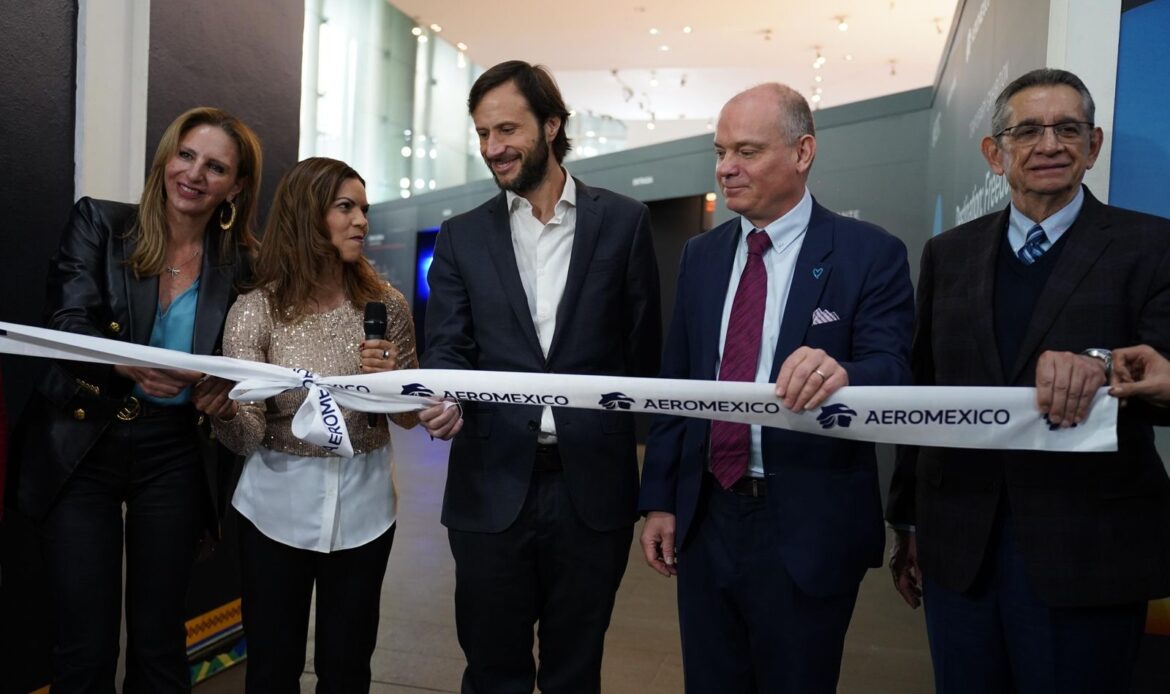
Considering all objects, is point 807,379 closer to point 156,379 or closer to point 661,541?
point 661,541

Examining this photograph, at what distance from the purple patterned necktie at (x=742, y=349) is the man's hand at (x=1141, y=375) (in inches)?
28.3

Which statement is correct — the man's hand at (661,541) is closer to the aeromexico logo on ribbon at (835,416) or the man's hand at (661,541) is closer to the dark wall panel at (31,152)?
the aeromexico logo on ribbon at (835,416)

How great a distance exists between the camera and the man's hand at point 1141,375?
68.0 inches

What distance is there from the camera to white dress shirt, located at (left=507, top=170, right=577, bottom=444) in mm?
2389

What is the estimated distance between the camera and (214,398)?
245 centimetres

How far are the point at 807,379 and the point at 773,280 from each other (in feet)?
1.36

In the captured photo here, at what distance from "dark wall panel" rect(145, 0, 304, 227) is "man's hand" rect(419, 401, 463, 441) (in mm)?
2006

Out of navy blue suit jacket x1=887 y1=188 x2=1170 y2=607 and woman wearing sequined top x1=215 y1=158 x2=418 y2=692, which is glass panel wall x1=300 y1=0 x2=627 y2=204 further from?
navy blue suit jacket x1=887 y1=188 x2=1170 y2=607

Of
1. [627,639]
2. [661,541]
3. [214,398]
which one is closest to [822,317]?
[661,541]

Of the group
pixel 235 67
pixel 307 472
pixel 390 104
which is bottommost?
pixel 307 472

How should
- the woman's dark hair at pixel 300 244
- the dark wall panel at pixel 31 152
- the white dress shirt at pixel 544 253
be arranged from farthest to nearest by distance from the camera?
the dark wall panel at pixel 31 152 → the woman's dark hair at pixel 300 244 → the white dress shirt at pixel 544 253

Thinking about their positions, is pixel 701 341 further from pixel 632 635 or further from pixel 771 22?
pixel 771 22

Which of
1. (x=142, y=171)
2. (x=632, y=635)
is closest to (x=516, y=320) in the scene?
(x=142, y=171)

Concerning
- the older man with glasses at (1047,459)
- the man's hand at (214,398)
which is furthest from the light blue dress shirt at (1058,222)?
the man's hand at (214,398)
